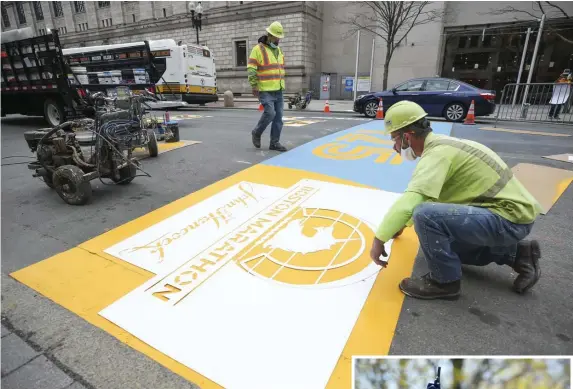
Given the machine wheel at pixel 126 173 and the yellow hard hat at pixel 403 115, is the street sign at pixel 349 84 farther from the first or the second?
the yellow hard hat at pixel 403 115

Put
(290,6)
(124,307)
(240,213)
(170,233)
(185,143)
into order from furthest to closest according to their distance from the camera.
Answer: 1. (290,6)
2. (185,143)
3. (240,213)
4. (170,233)
5. (124,307)

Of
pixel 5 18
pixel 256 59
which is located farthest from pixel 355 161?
pixel 5 18

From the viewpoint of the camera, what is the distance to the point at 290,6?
76.7 feet

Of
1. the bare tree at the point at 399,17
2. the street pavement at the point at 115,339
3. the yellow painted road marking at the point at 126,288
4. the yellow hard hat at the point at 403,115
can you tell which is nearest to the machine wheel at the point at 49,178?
the street pavement at the point at 115,339

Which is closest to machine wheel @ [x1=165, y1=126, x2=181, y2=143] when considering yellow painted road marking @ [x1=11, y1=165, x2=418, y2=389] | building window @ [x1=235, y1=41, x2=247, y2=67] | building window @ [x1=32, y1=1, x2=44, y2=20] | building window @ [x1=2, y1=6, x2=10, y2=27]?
yellow painted road marking @ [x1=11, y1=165, x2=418, y2=389]

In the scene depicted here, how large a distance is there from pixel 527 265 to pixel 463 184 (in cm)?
75

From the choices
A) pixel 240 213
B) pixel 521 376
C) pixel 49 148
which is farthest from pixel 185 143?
pixel 521 376

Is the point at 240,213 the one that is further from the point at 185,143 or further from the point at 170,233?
the point at 185,143

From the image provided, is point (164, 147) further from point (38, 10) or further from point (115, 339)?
point (38, 10)

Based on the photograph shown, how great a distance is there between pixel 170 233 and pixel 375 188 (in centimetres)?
253

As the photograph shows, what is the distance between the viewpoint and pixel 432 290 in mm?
2104

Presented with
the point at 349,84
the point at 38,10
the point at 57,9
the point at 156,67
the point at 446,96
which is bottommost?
the point at 446,96

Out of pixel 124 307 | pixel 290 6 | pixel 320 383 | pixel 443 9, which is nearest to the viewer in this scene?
pixel 320 383

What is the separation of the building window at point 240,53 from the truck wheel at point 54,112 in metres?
18.9
